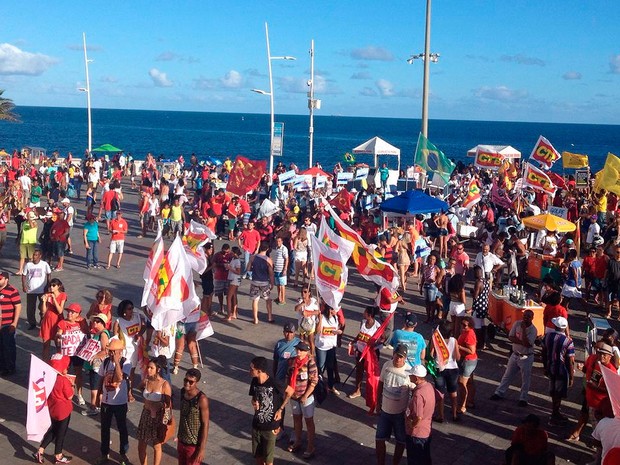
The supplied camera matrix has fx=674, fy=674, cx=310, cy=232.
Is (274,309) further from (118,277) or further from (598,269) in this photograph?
(598,269)

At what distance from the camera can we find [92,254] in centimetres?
1677

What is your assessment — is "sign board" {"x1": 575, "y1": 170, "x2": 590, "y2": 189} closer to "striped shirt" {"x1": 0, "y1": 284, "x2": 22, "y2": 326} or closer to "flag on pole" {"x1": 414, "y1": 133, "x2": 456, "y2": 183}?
"flag on pole" {"x1": 414, "y1": 133, "x2": 456, "y2": 183}

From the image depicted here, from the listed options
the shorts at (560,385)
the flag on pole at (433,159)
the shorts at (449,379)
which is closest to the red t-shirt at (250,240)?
the flag on pole at (433,159)

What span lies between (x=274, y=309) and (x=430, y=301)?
10.4ft

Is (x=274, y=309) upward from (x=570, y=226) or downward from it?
downward

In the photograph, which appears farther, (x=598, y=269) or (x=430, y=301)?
(x=598, y=269)

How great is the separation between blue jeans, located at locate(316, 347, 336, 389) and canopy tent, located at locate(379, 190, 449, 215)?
7.22 m

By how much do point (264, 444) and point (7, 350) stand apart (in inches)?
189

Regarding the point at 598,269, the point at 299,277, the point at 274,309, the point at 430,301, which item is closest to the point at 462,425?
the point at 430,301

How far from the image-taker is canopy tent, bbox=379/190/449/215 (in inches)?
642

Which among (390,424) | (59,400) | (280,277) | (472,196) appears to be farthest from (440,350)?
(472,196)

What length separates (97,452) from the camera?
7879mm

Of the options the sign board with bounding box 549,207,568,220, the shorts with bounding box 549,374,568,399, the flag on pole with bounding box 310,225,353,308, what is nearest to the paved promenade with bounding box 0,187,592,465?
the shorts with bounding box 549,374,568,399

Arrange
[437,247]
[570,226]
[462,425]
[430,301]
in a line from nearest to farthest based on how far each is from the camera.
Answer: [462,425] → [430,301] → [570,226] → [437,247]
